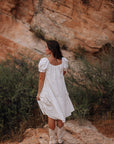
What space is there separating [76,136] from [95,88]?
188cm

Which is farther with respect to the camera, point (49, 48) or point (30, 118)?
point (30, 118)

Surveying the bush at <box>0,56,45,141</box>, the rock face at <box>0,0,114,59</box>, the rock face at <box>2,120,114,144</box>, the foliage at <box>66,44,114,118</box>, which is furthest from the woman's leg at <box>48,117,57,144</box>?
the rock face at <box>0,0,114,59</box>

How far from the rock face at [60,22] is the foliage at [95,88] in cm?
146

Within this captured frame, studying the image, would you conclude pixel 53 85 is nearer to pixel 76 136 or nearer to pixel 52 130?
pixel 52 130

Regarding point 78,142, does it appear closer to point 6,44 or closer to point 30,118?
point 30,118

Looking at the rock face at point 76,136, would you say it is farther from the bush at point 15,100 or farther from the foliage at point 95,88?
the bush at point 15,100

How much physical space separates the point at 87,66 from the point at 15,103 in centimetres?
230

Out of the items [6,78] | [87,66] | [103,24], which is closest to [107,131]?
[87,66]

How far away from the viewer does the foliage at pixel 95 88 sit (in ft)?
16.9

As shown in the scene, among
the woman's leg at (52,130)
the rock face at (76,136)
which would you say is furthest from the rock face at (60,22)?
the woman's leg at (52,130)

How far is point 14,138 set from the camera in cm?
492

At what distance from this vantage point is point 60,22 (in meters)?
7.21

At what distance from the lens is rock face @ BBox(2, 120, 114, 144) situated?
3914mm

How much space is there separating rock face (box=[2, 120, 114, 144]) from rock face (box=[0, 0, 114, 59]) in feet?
11.0
